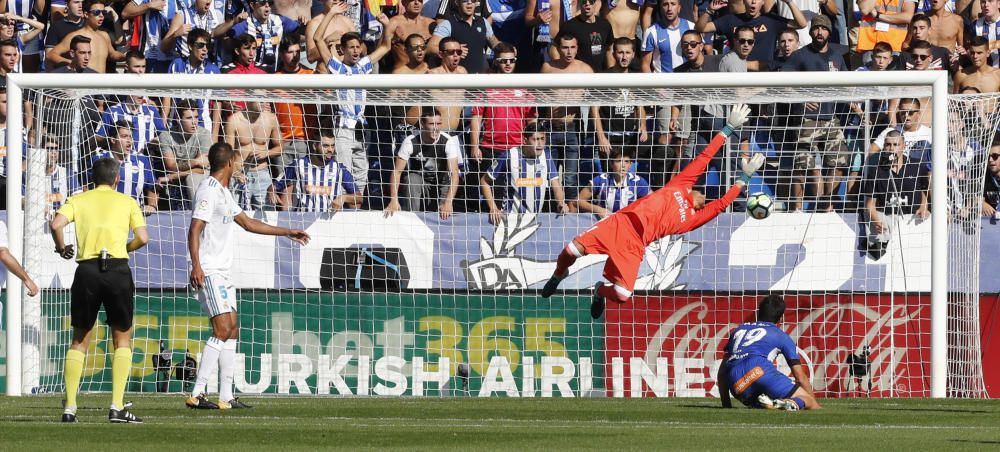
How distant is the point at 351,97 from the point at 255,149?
1259 mm

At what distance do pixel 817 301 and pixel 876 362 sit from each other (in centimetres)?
90

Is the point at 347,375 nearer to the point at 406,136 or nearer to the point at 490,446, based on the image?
the point at 406,136

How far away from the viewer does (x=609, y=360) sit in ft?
53.1

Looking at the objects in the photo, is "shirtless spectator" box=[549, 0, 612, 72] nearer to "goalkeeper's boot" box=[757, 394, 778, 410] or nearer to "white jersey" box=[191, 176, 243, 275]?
"goalkeeper's boot" box=[757, 394, 778, 410]

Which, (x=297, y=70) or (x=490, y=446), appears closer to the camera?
(x=490, y=446)

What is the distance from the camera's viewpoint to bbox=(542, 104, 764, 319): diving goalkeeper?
14.4 m

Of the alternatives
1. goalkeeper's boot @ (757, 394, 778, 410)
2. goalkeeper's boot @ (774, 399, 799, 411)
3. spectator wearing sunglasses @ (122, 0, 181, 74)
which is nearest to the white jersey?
goalkeeper's boot @ (757, 394, 778, 410)

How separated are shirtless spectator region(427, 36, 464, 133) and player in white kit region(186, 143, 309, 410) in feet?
17.3

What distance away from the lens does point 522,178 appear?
16.7m

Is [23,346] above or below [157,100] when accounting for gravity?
below

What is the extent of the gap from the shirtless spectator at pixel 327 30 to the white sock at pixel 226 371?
711cm

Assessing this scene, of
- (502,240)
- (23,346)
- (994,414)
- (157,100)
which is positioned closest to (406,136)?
(502,240)

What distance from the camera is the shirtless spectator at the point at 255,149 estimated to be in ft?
53.7

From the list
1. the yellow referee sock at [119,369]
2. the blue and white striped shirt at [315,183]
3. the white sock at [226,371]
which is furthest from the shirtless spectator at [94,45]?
the yellow referee sock at [119,369]
